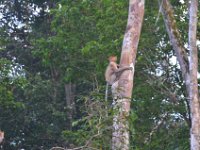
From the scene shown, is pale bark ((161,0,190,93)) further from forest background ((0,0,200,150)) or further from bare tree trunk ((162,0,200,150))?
forest background ((0,0,200,150))

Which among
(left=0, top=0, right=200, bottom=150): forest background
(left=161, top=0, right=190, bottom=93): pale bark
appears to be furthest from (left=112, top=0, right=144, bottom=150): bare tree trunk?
(left=161, top=0, right=190, bottom=93): pale bark

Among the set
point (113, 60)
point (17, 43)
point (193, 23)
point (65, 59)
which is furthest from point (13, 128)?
point (193, 23)

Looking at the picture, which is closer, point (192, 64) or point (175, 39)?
point (192, 64)

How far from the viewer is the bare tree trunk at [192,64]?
28.2 ft

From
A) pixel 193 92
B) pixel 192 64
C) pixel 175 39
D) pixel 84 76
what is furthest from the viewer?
→ pixel 84 76

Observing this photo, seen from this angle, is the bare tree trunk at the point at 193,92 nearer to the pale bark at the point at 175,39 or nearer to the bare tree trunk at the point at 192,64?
the bare tree trunk at the point at 192,64

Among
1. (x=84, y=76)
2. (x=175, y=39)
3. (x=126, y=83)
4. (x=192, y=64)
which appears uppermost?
(x=84, y=76)

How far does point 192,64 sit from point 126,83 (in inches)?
63.5

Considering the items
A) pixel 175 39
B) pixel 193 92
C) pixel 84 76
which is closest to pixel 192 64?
pixel 193 92

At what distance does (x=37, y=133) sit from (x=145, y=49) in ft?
26.9

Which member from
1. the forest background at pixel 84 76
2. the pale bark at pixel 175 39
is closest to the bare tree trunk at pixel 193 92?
the pale bark at pixel 175 39

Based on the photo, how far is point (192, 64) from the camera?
9.08 m

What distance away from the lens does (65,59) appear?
15.2 meters

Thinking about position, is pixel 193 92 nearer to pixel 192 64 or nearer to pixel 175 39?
pixel 192 64
